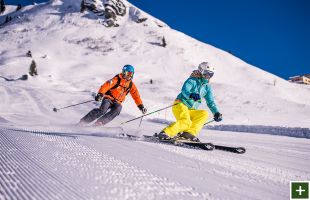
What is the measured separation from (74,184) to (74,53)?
7217 centimetres

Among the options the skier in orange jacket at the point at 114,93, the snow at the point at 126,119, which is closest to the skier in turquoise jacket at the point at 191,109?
the snow at the point at 126,119

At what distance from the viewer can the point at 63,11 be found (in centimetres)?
9775

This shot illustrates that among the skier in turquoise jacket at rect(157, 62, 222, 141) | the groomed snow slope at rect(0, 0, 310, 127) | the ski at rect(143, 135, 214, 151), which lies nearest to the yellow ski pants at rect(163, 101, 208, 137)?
the skier in turquoise jacket at rect(157, 62, 222, 141)

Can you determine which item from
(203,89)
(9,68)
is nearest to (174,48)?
(9,68)

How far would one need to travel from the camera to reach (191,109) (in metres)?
6.11

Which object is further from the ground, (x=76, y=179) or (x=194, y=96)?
(x=194, y=96)

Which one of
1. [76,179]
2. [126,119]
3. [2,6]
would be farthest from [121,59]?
[2,6]

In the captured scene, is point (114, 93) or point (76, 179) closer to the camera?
point (76, 179)

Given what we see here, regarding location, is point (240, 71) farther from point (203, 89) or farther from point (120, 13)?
Answer: point (203, 89)

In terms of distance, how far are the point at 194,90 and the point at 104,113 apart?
2.60 metres

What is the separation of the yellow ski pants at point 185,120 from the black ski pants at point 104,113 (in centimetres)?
232

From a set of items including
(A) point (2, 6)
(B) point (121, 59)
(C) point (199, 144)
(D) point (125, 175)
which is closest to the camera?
(D) point (125, 175)

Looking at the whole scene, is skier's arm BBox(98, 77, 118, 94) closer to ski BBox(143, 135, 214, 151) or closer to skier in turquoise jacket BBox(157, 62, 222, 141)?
skier in turquoise jacket BBox(157, 62, 222, 141)

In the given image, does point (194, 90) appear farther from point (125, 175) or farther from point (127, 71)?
point (125, 175)
